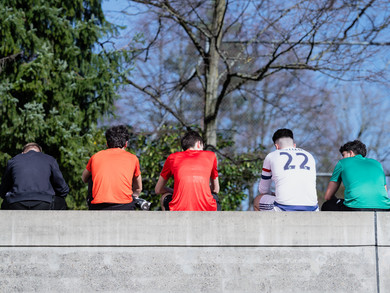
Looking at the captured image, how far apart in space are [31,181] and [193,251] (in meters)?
1.89

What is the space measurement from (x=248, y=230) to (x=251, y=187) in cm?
691

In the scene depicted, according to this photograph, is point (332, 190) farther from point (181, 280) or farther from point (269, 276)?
point (181, 280)

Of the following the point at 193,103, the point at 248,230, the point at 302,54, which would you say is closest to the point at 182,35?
the point at 193,103

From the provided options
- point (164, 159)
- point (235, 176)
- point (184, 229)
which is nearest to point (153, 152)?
point (164, 159)

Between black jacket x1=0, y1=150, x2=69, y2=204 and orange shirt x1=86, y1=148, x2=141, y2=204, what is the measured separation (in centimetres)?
45

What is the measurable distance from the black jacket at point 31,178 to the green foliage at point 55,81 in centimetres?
363

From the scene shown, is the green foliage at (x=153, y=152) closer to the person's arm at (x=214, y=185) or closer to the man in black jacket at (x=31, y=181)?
the person's arm at (x=214, y=185)

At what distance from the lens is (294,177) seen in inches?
225

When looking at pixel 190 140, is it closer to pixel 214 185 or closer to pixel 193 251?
pixel 214 185

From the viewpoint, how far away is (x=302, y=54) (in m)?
11.5

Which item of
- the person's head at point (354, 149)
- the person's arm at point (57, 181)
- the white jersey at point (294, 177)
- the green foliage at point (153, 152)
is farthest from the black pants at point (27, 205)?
the green foliage at point (153, 152)

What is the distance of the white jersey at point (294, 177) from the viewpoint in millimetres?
5703

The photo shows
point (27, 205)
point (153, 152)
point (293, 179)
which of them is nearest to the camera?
point (293, 179)

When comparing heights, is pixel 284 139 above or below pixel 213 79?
below
